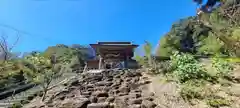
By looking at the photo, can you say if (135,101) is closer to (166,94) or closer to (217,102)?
(166,94)

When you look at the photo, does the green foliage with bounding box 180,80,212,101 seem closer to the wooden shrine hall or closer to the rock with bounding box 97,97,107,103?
the rock with bounding box 97,97,107,103

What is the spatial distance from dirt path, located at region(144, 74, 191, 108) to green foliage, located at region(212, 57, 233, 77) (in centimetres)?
132

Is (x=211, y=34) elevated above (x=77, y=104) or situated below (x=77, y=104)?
above

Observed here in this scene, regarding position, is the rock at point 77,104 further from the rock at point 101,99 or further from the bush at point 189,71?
the bush at point 189,71

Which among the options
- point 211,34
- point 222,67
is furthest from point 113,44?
point 222,67

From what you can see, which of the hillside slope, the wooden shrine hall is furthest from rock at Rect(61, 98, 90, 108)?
the wooden shrine hall

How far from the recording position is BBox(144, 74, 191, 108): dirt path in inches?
188

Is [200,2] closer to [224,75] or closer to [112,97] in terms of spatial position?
→ [224,75]

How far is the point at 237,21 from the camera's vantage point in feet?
26.3

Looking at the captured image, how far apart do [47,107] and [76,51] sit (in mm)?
22782

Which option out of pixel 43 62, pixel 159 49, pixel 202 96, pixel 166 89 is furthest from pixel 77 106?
pixel 159 49

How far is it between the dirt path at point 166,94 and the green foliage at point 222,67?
1.32m

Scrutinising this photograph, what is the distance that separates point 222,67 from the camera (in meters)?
6.09

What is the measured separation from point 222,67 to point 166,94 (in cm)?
202
